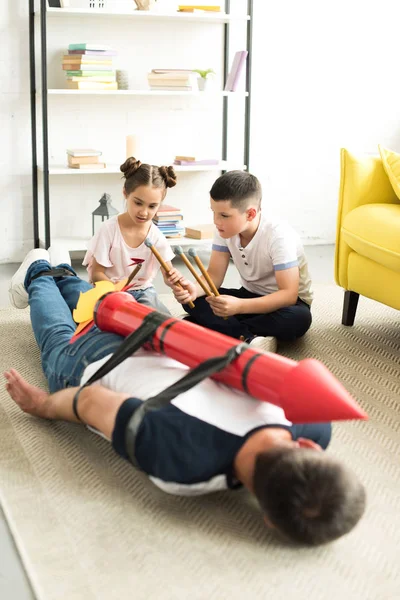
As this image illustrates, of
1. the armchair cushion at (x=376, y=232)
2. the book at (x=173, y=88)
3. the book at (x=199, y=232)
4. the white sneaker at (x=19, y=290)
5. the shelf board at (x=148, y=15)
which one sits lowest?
the white sneaker at (x=19, y=290)

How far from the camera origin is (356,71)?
4.37m

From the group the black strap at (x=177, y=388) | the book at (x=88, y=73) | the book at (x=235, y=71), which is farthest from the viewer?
the book at (x=235, y=71)

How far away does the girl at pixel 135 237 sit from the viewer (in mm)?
2625

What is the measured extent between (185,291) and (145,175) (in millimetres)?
426

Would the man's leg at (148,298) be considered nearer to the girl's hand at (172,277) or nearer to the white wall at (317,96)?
the girl's hand at (172,277)

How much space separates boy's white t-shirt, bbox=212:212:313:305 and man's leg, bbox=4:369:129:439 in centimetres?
95

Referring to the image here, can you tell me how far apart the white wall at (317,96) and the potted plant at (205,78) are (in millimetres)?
413

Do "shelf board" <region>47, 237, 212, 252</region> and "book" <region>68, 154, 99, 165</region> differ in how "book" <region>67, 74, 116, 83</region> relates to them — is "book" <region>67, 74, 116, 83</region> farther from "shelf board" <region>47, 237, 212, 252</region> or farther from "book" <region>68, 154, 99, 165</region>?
"shelf board" <region>47, 237, 212, 252</region>

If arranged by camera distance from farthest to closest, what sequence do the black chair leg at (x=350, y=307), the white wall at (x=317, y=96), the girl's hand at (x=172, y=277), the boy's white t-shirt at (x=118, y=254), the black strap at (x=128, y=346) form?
the white wall at (x=317, y=96) < the black chair leg at (x=350, y=307) < the boy's white t-shirt at (x=118, y=254) < the girl's hand at (x=172, y=277) < the black strap at (x=128, y=346)

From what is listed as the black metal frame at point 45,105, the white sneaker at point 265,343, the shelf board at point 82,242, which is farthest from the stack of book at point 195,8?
the white sneaker at point 265,343

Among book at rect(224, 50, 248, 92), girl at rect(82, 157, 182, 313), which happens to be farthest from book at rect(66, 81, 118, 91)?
girl at rect(82, 157, 182, 313)

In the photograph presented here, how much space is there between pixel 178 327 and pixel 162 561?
0.53m

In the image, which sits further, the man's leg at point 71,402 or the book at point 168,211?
the book at point 168,211

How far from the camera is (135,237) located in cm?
276
